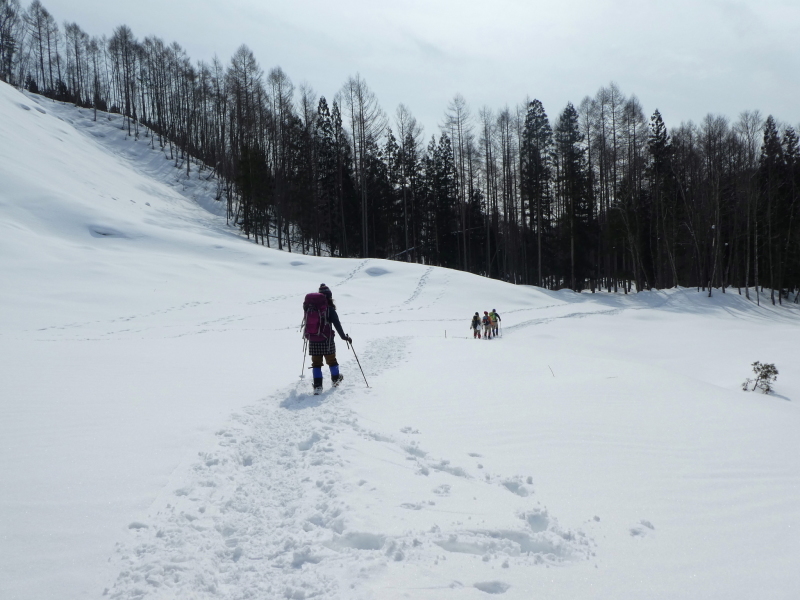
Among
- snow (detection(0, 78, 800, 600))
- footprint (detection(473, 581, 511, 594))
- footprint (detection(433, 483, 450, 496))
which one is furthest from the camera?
footprint (detection(433, 483, 450, 496))

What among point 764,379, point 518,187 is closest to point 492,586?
point 764,379

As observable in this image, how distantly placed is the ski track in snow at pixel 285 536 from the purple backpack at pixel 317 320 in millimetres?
3035

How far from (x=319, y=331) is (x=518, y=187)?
1533 inches

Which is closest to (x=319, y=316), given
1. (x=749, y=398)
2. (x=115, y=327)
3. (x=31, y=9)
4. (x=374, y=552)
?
(x=374, y=552)

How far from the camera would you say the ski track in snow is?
2.88m

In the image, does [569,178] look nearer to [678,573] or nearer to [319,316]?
[319,316]

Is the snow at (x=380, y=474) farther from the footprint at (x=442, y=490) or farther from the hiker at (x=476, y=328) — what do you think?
the hiker at (x=476, y=328)

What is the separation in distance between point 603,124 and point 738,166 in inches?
434

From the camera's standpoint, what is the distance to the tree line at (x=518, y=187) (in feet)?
115

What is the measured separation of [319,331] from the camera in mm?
7906

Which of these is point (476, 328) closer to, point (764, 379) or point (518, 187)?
point (764, 379)

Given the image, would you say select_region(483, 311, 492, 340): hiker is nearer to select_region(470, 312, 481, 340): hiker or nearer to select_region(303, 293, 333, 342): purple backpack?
select_region(470, 312, 481, 340): hiker

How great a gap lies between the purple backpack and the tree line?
3141 cm

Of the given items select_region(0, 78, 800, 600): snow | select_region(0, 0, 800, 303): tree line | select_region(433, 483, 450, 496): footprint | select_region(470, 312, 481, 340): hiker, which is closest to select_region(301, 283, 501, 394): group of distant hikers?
select_region(0, 78, 800, 600): snow
